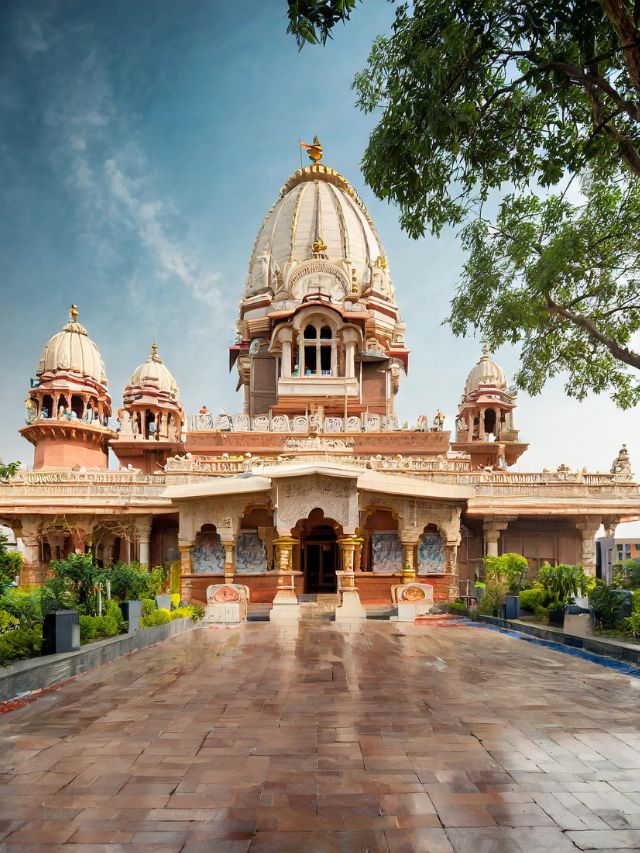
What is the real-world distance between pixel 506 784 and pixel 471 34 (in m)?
8.21

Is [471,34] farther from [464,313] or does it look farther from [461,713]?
[461,713]

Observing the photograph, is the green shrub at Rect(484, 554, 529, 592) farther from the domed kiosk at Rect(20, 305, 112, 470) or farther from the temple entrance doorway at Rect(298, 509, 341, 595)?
the domed kiosk at Rect(20, 305, 112, 470)

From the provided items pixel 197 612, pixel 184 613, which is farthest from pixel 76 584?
pixel 197 612

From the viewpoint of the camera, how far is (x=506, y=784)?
4215mm

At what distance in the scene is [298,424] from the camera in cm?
2756

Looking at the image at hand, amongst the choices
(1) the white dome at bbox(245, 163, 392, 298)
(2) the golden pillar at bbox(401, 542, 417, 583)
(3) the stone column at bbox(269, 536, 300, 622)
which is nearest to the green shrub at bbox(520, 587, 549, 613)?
(2) the golden pillar at bbox(401, 542, 417, 583)

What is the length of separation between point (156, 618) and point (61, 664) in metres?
4.56

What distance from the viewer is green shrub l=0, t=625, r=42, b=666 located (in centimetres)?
743

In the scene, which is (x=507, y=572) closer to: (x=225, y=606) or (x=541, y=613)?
(x=541, y=613)

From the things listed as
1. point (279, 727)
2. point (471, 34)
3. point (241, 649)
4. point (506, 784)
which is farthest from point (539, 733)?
point (471, 34)

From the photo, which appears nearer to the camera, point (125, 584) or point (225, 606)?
point (125, 584)

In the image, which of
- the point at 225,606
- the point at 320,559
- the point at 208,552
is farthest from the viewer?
the point at 320,559

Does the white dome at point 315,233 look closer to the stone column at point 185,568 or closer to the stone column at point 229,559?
the stone column at point 185,568

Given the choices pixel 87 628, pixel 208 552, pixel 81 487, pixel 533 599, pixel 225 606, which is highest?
pixel 81 487
